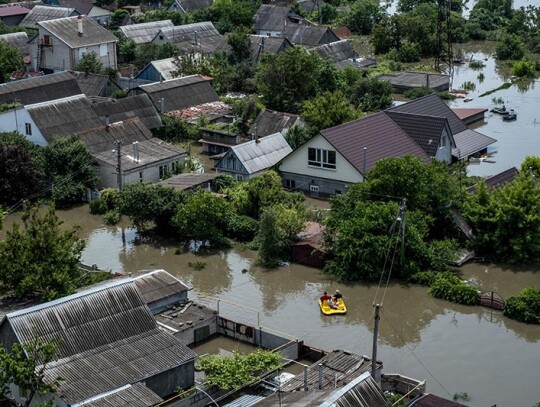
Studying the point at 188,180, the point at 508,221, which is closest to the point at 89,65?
the point at 188,180

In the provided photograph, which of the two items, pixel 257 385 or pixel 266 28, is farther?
pixel 266 28

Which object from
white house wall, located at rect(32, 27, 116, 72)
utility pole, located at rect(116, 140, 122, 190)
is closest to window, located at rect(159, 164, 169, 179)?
utility pole, located at rect(116, 140, 122, 190)

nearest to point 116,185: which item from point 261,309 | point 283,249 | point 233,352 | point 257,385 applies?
point 283,249

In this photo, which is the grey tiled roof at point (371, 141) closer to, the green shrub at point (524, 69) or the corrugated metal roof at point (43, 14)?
the green shrub at point (524, 69)

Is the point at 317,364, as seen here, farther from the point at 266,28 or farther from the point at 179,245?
the point at 266,28

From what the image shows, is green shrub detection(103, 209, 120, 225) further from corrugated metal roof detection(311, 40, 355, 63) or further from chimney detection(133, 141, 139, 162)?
corrugated metal roof detection(311, 40, 355, 63)

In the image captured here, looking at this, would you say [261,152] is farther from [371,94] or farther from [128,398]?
[128,398]
